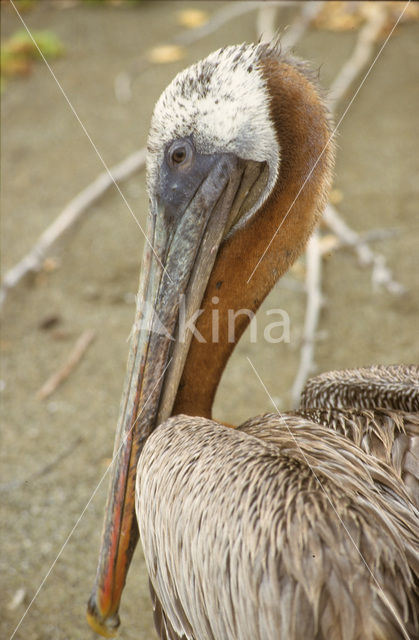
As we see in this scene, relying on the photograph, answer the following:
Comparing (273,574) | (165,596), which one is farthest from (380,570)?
(165,596)

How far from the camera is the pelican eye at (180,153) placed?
2162mm

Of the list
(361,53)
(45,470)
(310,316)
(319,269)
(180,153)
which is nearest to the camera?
(180,153)

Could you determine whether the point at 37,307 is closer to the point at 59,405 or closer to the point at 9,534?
the point at 59,405

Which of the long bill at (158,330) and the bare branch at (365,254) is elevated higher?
the bare branch at (365,254)

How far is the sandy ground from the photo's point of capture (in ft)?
9.84

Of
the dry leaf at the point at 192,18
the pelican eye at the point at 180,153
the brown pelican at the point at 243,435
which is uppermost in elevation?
the dry leaf at the point at 192,18

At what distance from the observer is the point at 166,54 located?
6629mm

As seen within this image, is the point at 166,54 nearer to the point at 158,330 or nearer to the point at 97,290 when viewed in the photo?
the point at 97,290

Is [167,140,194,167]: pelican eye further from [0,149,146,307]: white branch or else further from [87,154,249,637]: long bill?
[0,149,146,307]: white branch

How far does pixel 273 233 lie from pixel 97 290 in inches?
93.0

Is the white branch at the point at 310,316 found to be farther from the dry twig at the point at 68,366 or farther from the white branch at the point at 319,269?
the dry twig at the point at 68,366

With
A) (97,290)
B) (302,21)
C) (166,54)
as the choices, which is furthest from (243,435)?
(166,54)

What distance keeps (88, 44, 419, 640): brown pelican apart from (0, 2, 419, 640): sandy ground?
0.75m

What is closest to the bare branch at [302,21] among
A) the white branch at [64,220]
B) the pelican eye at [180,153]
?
the white branch at [64,220]
